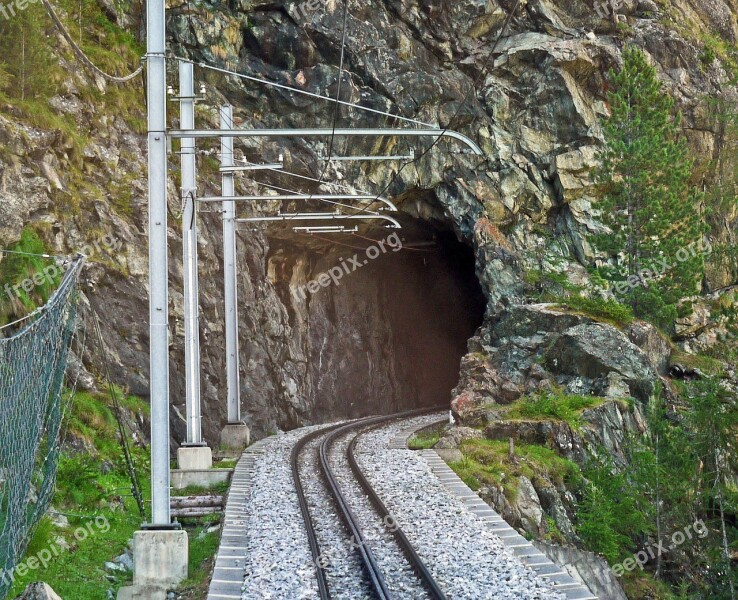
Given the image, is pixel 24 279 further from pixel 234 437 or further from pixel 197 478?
pixel 234 437

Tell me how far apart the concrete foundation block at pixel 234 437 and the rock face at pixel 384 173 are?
2.37 meters

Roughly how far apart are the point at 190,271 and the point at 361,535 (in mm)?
7665

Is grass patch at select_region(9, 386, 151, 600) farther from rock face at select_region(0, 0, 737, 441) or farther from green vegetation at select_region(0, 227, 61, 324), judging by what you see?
rock face at select_region(0, 0, 737, 441)

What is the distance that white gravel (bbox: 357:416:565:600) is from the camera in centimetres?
906

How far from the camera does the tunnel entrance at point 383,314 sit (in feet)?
110

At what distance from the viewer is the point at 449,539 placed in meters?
11.1

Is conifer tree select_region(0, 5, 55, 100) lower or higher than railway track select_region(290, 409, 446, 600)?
higher

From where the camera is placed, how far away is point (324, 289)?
35.2 m

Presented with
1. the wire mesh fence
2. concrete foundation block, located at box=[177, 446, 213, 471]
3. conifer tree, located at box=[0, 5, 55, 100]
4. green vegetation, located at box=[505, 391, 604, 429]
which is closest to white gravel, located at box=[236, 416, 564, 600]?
concrete foundation block, located at box=[177, 446, 213, 471]

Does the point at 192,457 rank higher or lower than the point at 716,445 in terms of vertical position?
higher

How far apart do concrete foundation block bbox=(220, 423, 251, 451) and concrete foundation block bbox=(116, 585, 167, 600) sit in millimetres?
10028

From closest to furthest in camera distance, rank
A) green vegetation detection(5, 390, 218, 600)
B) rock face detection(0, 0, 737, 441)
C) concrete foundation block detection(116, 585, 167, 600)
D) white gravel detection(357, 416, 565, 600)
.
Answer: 1. white gravel detection(357, 416, 565, 600)
2. concrete foundation block detection(116, 585, 167, 600)
3. green vegetation detection(5, 390, 218, 600)
4. rock face detection(0, 0, 737, 441)

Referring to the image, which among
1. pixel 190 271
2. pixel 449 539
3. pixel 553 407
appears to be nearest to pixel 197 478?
pixel 190 271

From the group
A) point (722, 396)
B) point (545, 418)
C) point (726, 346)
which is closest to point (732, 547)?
point (722, 396)
